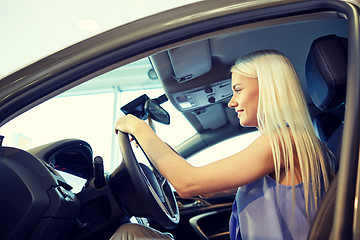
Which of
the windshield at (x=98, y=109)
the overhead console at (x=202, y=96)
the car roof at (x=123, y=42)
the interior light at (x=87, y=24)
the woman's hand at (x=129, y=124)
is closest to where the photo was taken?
the car roof at (x=123, y=42)

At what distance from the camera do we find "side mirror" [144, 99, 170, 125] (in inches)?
52.8

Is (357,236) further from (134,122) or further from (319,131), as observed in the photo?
(319,131)

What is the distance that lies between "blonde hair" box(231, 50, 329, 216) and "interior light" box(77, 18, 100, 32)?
2.92 m

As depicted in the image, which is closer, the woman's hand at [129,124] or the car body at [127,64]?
the car body at [127,64]

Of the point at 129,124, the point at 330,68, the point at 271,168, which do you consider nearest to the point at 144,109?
the point at 129,124

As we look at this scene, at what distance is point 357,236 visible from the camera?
583 mm

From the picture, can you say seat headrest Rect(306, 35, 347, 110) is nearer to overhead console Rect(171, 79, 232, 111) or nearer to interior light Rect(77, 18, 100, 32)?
overhead console Rect(171, 79, 232, 111)

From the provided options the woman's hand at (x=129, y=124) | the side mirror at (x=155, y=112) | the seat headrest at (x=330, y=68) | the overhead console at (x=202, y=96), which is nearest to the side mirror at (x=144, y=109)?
the side mirror at (x=155, y=112)

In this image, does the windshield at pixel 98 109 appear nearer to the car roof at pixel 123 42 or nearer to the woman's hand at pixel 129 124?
the woman's hand at pixel 129 124

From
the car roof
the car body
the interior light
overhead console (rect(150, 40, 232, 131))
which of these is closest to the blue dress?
the car body

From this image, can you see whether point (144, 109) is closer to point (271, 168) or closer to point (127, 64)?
point (127, 64)

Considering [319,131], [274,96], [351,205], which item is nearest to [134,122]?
[274,96]

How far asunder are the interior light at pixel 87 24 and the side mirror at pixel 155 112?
103 inches

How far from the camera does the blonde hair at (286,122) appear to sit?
0.92 m
